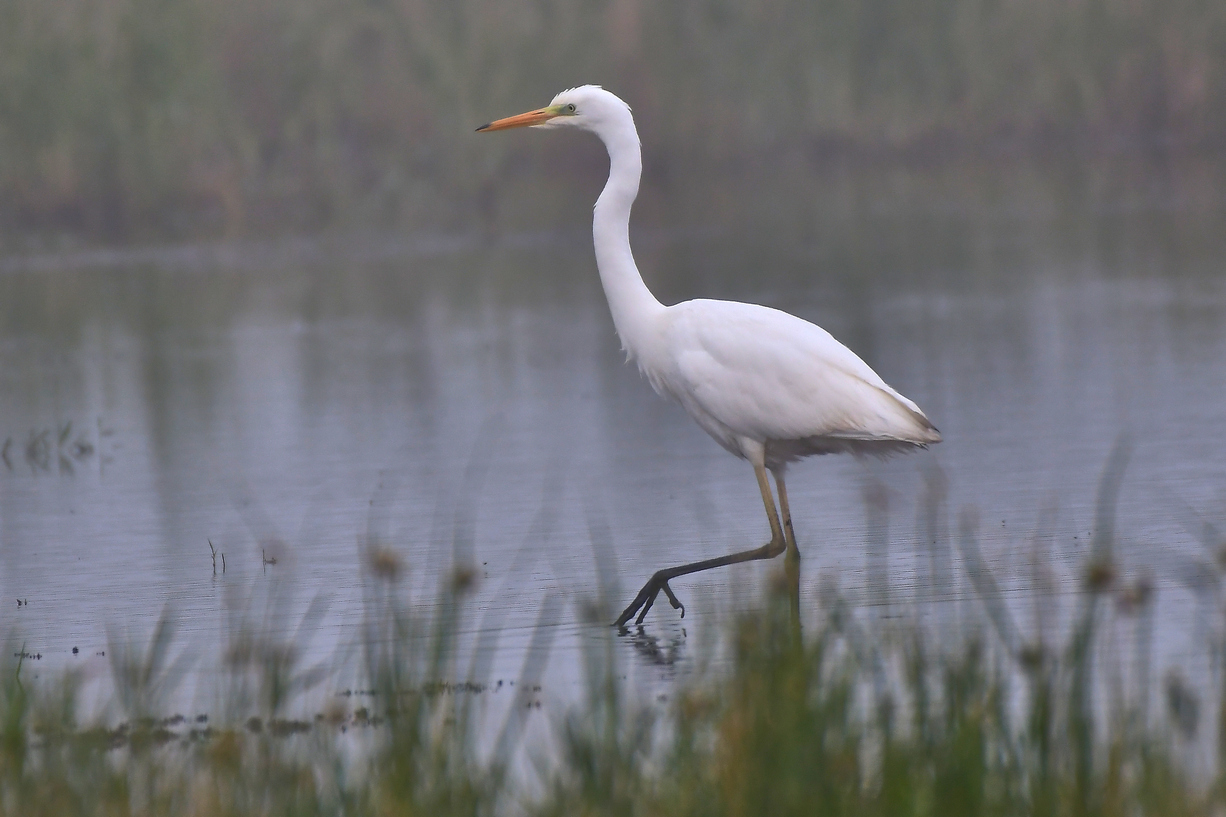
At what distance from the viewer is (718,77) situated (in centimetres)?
4384

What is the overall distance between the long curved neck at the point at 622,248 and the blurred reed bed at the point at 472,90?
2611cm

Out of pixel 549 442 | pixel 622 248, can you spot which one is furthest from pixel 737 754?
pixel 549 442

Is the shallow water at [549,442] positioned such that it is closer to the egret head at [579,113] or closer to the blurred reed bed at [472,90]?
the egret head at [579,113]

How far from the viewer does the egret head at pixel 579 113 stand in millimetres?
8211

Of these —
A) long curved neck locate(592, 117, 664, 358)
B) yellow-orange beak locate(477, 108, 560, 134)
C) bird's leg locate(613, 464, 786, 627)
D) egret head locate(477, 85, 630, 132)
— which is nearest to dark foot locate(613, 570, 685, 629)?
bird's leg locate(613, 464, 786, 627)

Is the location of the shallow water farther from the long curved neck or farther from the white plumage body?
the long curved neck

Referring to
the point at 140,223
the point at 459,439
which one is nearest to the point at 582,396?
the point at 459,439

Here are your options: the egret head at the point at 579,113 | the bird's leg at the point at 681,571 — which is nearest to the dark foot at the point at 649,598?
the bird's leg at the point at 681,571

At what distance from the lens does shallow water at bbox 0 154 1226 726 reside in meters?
7.70

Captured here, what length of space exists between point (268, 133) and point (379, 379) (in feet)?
81.3

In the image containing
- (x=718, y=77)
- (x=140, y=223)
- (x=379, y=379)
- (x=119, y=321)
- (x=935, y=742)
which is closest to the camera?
(x=935, y=742)

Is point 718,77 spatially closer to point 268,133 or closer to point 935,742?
point 268,133

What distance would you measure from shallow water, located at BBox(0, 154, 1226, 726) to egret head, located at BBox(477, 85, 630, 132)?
1.68 meters

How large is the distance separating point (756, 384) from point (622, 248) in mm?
917
